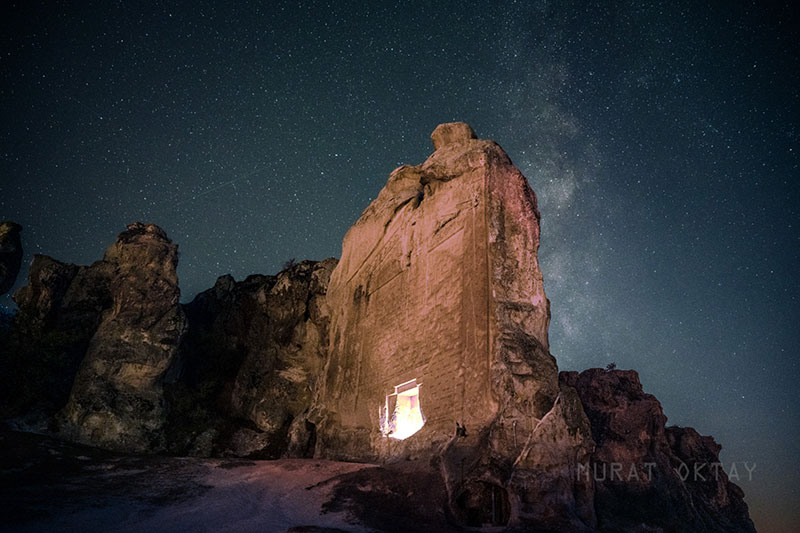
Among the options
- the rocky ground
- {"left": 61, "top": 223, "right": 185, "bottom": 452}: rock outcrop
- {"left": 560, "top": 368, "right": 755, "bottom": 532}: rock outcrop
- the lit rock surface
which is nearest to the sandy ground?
the rocky ground

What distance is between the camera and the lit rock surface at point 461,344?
760cm

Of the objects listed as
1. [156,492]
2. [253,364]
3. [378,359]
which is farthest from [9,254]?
[378,359]

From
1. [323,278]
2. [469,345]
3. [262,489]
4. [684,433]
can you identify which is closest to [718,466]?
[684,433]

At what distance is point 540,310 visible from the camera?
9.91 m

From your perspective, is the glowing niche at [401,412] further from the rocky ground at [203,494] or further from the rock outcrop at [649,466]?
the rock outcrop at [649,466]

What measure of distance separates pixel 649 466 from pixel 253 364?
92.2 ft

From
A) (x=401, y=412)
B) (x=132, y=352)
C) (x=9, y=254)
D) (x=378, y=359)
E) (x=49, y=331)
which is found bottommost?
(x=401, y=412)

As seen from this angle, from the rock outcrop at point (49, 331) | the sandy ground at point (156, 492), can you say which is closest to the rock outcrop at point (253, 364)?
the rock outcrop at point (49, 331)

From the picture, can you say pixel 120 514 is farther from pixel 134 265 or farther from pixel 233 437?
pixel 134 265

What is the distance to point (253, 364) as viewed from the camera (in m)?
21.6

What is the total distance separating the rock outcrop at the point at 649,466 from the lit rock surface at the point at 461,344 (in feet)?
68.1

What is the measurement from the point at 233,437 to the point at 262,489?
38.6 feet

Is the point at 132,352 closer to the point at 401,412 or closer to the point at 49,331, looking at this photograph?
the point at 49,331

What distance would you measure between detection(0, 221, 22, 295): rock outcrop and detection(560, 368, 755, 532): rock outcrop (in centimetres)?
3189
